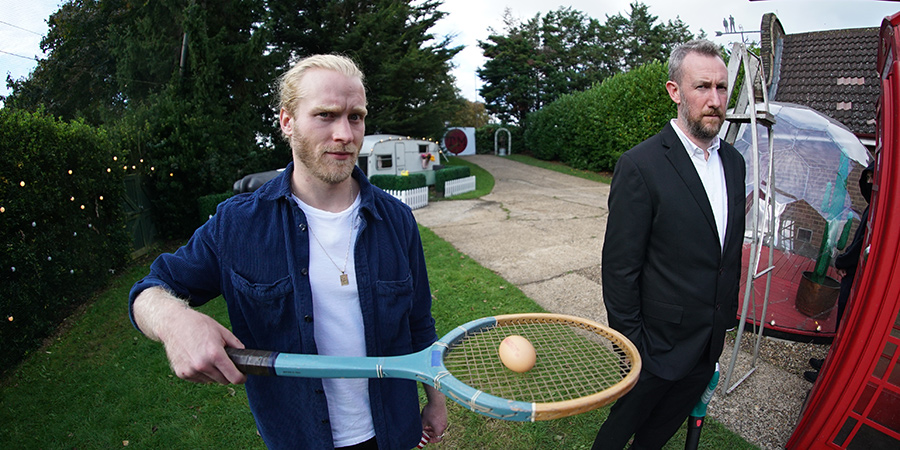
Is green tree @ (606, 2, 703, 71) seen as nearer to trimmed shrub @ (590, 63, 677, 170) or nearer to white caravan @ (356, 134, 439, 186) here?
trimmed shrub @ (590, 63, 677, 170)

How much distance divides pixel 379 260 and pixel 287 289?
375mm

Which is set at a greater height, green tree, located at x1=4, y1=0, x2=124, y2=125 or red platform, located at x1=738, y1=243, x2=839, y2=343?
green tree, located at x1=4, y1=0, x2=124, y2=125

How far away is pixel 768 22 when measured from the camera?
22.1 feet

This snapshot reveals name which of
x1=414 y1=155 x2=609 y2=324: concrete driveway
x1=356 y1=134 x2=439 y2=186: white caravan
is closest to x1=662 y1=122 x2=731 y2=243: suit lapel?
x1=414 y1=155 x2=609 y2=324: concrete driveway

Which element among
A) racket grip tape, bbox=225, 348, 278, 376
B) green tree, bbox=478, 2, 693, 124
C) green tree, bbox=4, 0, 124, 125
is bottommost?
racket grip tape, bbox=225, 348, 278, 376

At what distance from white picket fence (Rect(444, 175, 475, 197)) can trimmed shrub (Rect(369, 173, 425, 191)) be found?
5.53ft

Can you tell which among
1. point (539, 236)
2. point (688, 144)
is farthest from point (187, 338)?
point (539, 236)

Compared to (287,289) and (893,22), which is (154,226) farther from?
(893,22)

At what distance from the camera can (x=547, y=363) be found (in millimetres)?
1908

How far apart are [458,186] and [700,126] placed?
1486cm

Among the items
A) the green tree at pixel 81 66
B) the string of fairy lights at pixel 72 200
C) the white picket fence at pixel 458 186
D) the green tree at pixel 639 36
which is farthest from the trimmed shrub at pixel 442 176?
the green tree at pixel 639 36

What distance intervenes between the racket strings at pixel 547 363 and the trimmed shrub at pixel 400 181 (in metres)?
12.4

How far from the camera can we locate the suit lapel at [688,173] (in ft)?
7.57

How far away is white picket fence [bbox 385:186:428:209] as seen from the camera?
13688 millimetres
